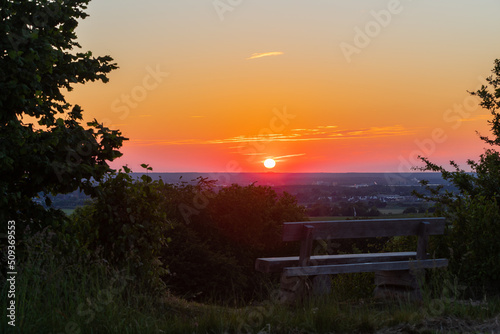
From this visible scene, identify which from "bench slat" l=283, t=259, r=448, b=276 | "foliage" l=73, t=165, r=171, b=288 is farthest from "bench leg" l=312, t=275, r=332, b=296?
"foliage" l=73, t=165, r=171, b=288

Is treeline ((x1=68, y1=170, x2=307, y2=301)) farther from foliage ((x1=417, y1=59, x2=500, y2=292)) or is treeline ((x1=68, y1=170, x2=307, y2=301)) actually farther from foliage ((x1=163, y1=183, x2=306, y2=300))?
foliage ((x1=417, y1=59, x2=500, y2=292))

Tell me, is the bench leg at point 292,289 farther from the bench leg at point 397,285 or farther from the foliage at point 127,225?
the foliage at point 127,225

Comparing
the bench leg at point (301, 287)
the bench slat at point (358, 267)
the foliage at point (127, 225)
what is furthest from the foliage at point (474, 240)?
→ the foliage at point (127, 225)

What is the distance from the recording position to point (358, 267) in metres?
8.17

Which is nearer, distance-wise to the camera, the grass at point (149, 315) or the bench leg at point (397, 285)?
the grass at point (149, 315)

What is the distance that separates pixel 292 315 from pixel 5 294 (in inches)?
128

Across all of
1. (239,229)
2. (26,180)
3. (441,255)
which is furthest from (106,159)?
(239,229)

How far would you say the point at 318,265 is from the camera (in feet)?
26.9

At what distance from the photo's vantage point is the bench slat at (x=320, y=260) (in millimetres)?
7828

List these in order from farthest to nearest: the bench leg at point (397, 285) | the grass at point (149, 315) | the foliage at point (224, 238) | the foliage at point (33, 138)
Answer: the foliage at point (224, 238) → the bench leg at point (397, 285) → the foliage at point (33, 138) → the grass at point (149, 315)

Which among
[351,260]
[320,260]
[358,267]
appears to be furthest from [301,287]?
[351,260]

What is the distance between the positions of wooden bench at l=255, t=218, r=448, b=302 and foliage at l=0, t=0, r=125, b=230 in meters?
2.94

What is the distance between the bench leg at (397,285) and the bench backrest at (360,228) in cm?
71

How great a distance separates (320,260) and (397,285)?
169cm
